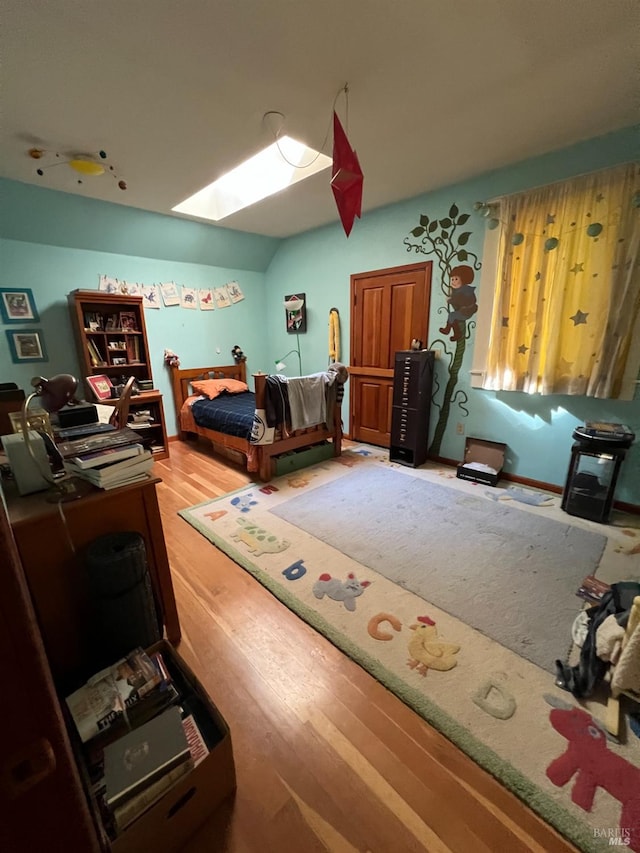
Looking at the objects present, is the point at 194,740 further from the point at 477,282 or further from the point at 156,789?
the point at 477,282

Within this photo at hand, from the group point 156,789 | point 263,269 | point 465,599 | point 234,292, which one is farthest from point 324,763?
point 263,269

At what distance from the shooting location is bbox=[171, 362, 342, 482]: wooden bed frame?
10.3 feet

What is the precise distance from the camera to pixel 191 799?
93 centimetres

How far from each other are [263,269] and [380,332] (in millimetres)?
2298

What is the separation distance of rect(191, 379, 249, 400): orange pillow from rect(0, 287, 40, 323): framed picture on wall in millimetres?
1673

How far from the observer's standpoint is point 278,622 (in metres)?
1.64

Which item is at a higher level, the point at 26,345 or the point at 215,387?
the point at 26,345

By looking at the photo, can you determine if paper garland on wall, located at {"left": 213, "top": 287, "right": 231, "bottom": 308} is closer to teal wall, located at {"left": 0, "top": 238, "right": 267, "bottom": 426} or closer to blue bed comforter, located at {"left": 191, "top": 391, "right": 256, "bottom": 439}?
teal wall, located at {"left": 0, "top": 238, "right": 267, "bottom": 426}

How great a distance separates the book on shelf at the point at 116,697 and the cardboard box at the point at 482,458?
112 inches

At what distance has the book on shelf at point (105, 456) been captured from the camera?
4.11ft

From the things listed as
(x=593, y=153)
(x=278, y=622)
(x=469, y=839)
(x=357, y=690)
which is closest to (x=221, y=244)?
(x=593, y=153)

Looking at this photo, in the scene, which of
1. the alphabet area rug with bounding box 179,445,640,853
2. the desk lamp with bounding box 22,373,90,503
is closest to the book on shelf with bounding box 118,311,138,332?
the alphabet area rug with bounding box 179,445,640,853

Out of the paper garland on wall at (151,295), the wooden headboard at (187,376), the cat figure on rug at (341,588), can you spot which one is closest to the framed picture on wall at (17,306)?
the paper garland on wall at (151,295)

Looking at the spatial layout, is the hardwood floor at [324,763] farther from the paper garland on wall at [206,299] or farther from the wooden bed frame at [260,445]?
the paper garland on wall at [206,299]
